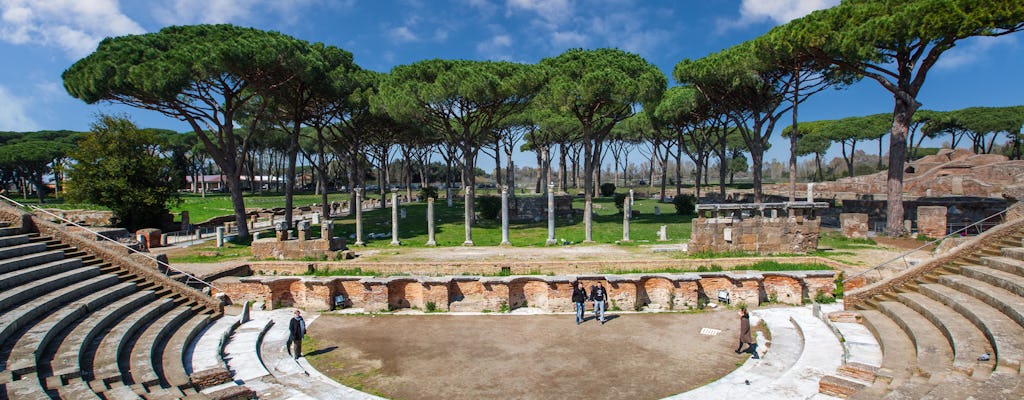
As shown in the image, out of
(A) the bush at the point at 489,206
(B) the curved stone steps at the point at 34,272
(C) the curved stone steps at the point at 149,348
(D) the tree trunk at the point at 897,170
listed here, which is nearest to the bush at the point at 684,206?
(A) the bush at the point at 489,206

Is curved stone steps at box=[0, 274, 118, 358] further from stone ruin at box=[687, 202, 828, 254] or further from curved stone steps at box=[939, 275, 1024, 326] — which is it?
stone ruin at box=[687, 202, 828, 254]

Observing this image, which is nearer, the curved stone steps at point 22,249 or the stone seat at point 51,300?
the stone seat at point 51,300

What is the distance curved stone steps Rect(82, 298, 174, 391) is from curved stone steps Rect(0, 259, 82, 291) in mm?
2085

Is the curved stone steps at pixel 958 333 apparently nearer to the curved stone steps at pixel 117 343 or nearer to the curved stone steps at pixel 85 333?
the curved stone steps at pixel 117 343

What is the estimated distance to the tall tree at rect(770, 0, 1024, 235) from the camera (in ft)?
59.7

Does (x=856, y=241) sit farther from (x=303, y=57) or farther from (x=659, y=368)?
(x=303, y=57)

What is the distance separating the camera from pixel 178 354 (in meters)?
10.3

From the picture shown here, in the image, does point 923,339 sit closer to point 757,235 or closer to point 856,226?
point 757,235

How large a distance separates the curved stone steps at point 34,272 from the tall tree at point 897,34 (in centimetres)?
2504

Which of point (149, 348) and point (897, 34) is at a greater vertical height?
point (897, 34)

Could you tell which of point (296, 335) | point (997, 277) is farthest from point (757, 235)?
point (296, 335)

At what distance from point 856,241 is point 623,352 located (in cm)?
1482

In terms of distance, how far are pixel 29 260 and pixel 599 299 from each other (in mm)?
13236

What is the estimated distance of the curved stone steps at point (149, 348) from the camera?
868 cm
